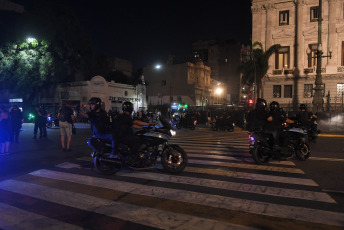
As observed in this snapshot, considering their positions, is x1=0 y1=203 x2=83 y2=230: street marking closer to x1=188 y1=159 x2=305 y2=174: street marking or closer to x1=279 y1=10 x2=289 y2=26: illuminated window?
x1=188 y1=159 x2=305 y2=174: street marking

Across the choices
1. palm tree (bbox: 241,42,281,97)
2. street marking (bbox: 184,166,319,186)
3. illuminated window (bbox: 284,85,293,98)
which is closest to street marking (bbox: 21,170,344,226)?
street marking (bbox: 184,166,319,186)

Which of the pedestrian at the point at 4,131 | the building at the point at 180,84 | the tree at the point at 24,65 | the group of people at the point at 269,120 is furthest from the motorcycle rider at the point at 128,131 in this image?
the building at the point at 180,84

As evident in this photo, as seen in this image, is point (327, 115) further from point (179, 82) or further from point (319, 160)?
point (179, 82)

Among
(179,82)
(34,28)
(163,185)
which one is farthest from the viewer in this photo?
(179,82)

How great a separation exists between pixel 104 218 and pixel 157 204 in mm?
953

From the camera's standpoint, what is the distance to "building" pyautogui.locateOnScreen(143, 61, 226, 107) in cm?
5178

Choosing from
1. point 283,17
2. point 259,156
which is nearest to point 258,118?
point 259,156

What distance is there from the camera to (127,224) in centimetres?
388

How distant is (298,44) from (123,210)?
1277 inches

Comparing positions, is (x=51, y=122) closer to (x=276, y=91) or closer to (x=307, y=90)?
(x=276, y=91)

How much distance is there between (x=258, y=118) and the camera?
809cm

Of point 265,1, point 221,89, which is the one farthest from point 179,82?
point 265,1

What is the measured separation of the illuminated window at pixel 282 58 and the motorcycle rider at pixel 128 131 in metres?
30.5

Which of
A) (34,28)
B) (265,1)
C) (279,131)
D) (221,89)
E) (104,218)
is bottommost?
(104,218)
